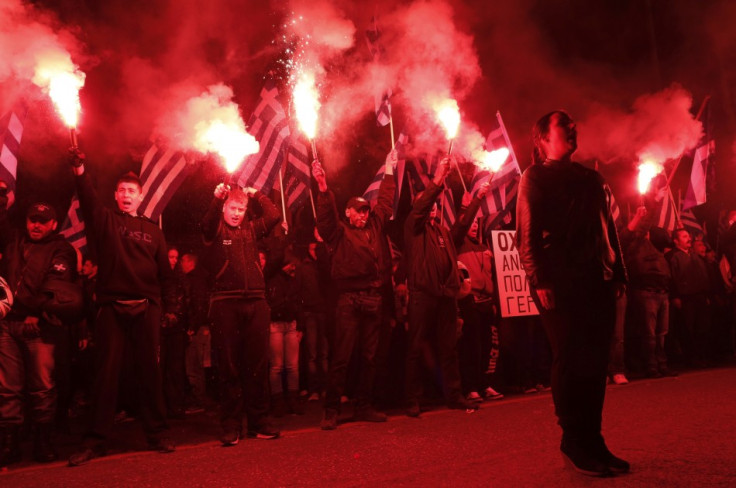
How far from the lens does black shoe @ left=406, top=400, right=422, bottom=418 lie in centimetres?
655

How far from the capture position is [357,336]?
21.6 ft

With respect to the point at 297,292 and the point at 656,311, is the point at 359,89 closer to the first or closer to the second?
the point at 297,292

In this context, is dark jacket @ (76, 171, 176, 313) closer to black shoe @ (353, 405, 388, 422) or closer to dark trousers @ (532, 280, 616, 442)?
black shoe @ (353, 405, 388, 422)

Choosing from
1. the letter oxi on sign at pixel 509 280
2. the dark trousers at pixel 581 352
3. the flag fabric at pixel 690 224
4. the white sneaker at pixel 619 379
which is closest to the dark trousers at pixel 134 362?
the dark trousers at pixel 581 352

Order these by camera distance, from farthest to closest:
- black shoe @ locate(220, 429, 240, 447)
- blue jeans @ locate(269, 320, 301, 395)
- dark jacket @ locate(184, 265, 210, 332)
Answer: dark jacket @ locate(184, 265, 210, 332) < blue jeans @ locate(269, 320, 301, 395) < black shoe @ locate(220, 429, 240, 447)

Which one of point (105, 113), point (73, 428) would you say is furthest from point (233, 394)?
point (105, 113)

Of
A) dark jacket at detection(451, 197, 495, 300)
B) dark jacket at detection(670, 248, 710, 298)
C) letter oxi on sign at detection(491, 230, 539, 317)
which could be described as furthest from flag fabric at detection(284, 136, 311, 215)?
dark jacket at detection(670, 248, 710, 298)

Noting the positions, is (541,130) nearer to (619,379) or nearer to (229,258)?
(229,258)

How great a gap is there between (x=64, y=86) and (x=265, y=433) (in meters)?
3.65

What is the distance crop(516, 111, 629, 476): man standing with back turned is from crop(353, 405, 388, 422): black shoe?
→ 2751 mm

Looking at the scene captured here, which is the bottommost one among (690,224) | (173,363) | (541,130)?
(173,363)

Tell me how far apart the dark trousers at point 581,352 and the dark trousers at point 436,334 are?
117 inches

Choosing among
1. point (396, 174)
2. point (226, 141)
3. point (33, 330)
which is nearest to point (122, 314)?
point (33, 330)

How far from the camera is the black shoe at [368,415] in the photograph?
249 inches
